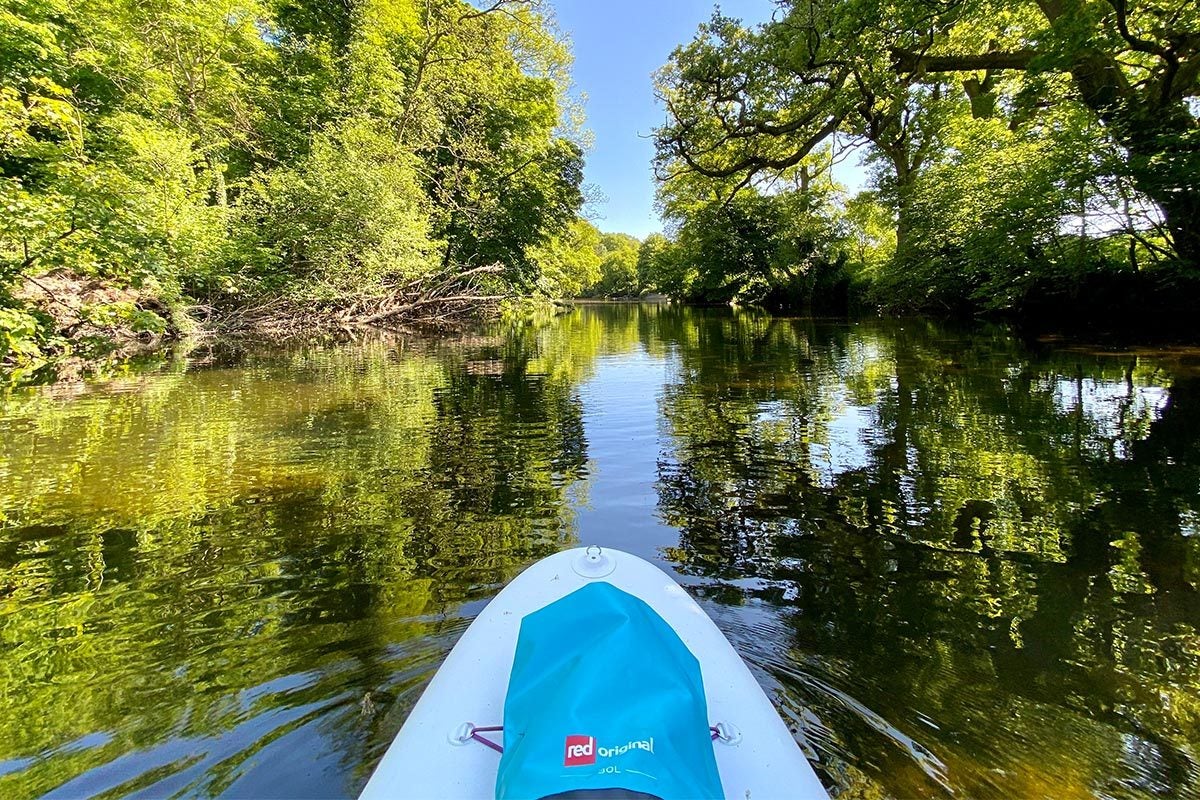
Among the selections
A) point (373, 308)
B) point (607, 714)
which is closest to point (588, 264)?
point (373, 308)

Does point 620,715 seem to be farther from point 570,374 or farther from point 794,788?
point 570,374

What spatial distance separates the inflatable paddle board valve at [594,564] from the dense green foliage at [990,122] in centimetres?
1216

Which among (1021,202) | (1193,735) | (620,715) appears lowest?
(1193,735)

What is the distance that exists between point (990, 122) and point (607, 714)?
71.8 ft

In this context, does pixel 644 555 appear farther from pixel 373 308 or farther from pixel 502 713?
pixel 373 308

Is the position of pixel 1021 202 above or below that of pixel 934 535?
above

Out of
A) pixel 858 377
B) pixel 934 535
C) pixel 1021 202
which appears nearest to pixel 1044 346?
pixel 1021 202

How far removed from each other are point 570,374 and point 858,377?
588 cm

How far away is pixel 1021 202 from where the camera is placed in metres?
13.0

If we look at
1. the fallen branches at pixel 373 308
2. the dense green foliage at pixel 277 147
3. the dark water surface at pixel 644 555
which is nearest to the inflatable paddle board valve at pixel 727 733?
the dark water surface at pixel 644 555

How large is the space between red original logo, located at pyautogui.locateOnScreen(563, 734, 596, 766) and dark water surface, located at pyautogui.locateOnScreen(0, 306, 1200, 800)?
1114mm

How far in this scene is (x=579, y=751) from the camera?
58.1 inches

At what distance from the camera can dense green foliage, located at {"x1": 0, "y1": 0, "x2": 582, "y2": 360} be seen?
9344 mm

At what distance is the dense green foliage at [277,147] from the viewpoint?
9.34 meters
